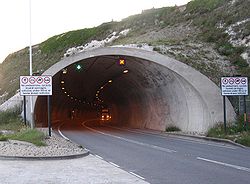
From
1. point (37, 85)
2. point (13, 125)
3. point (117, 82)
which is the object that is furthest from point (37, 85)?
point (117, 82)

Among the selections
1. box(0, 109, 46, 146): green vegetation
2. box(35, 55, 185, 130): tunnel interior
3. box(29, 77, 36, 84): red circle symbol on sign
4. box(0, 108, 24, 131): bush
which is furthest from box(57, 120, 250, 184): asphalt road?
box(0, 108, 24, 131): bush

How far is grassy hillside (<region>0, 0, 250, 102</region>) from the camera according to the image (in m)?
36.9

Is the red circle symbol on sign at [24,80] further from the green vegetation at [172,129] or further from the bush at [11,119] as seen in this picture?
the green vegetation at [172,129]

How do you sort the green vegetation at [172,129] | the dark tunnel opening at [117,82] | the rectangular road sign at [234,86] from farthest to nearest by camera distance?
the dark tunnel opening at [117,82]
the green vegetation at [172,129]
the rectangular road sign at [234,86]

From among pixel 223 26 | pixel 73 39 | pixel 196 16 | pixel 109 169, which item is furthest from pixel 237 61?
pixel 73 39

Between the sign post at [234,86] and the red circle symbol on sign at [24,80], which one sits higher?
the red circle symbol on sign at [24,80]

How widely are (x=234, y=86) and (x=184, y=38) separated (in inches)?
866

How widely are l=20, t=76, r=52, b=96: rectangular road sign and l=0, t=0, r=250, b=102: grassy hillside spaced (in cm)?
1278

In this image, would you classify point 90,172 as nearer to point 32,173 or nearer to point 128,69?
point 32,173

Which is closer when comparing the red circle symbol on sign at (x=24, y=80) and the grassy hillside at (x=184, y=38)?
the red circle symbol on sign at (x=24, y=80)

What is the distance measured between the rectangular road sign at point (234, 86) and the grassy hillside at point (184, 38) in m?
5.06

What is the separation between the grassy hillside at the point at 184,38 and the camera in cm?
3694

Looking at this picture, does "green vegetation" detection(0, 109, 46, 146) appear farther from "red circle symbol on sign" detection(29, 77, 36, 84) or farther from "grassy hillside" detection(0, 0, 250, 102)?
"grassy hillside" detection(0, 0, 250, 102)

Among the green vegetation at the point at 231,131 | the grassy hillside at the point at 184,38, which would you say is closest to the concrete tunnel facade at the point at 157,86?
the green vegetation at the point at 231,131
